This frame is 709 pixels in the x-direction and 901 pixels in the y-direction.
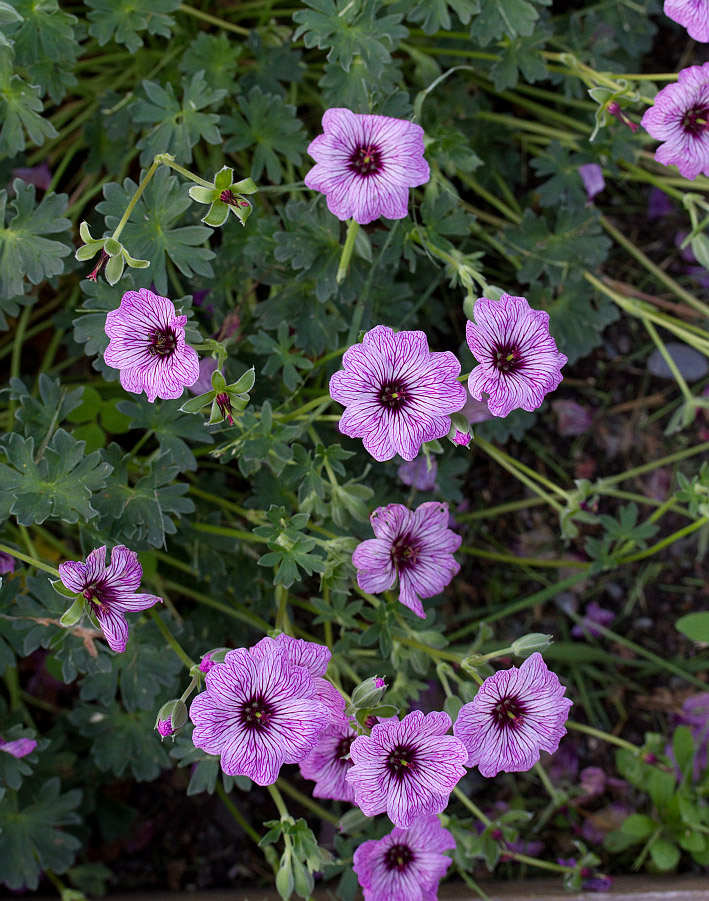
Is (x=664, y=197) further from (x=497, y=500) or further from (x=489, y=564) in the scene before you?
(x=489, y=564)

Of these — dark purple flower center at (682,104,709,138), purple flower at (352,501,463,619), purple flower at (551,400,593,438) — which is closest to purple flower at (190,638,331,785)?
purple flower at (352,501,463,619)

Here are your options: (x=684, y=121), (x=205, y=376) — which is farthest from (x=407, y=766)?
(x=684, y=121)

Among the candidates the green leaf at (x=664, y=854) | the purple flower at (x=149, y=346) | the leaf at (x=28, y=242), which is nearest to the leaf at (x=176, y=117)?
the leaf at (x=28, y=242)

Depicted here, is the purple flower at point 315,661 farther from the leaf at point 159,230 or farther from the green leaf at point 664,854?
the green leaf at point 664,854

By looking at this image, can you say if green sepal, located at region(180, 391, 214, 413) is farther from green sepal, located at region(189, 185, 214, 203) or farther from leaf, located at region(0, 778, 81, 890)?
leaf, located at region(0, 778, 81, 890)

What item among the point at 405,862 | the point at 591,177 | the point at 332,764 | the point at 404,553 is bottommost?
the point at 405,862

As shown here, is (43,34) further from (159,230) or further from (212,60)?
(159,230)
